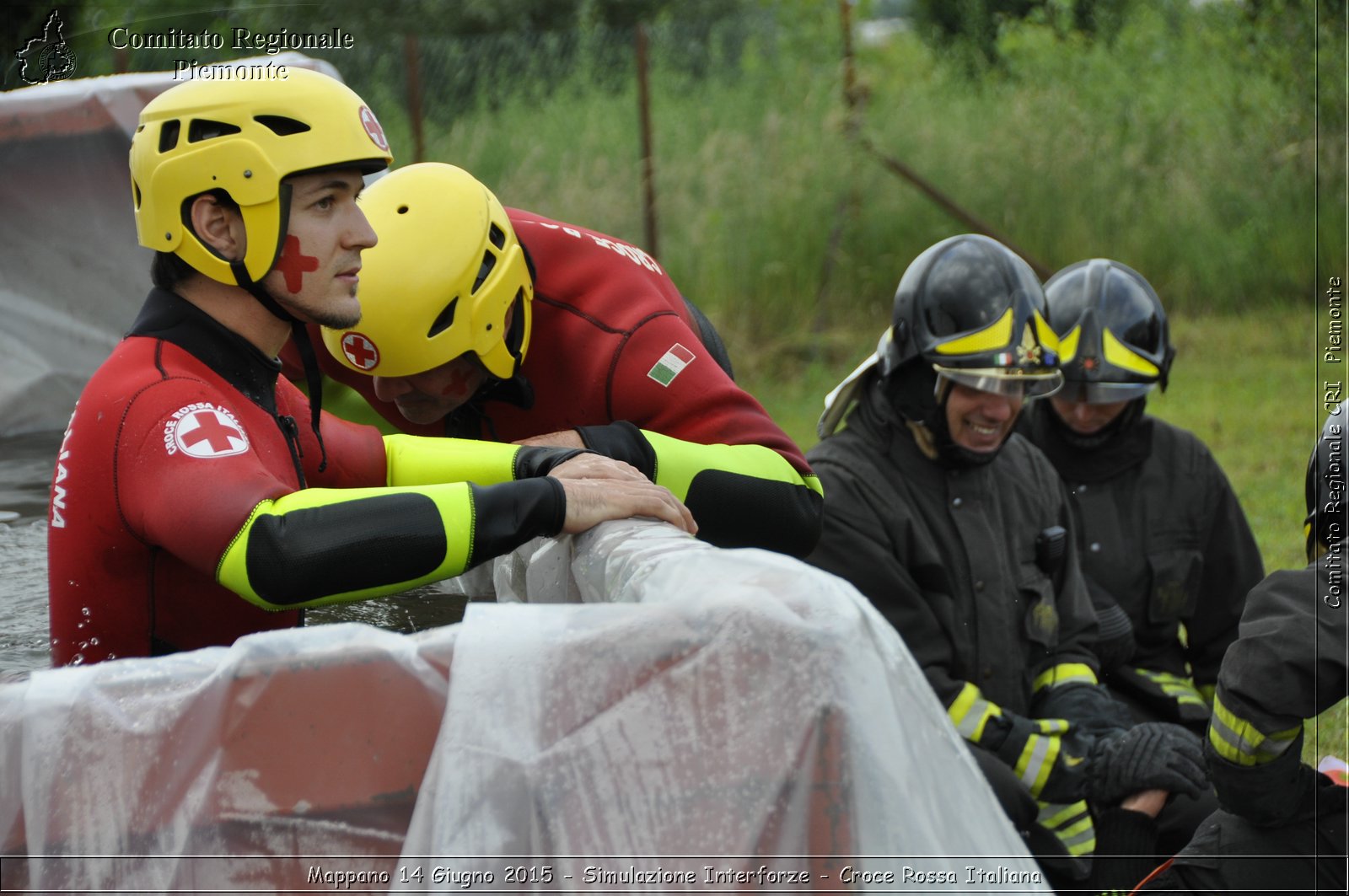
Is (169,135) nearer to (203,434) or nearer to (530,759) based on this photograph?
(203,434)

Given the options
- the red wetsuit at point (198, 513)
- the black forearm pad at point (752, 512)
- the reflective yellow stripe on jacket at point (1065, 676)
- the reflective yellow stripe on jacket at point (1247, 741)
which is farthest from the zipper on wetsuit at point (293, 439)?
the reflective yellow stripe on jacket at point (1065, 676)

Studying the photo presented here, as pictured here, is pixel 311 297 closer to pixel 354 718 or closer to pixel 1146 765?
pixel 354 718

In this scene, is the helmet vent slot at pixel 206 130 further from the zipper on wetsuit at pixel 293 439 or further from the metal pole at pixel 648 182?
the metal pole at pixel 648 182

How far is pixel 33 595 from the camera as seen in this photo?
3.93 m

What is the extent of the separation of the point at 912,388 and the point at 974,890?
8.40ft

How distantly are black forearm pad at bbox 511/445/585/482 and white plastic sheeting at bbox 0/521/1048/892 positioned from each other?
0.92m

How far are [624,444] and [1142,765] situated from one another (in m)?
1.81

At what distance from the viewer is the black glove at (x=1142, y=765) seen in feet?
12.4

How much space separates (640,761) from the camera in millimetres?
1610

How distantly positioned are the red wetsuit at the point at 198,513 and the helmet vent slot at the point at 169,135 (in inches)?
10.9

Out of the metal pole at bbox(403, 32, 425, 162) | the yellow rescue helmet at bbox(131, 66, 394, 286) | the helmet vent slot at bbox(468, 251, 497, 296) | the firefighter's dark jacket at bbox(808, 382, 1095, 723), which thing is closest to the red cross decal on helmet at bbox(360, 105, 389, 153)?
the yellow rescue helmet at bbox(131, 66, 394, 286)

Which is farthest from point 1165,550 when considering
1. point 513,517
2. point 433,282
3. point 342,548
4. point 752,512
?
point 342,548

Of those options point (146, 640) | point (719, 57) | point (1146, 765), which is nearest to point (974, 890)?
point (146, 640)

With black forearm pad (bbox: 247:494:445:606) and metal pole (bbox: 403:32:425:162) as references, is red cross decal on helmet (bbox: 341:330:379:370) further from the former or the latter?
metal pole (bbox: 403:32:425:162)
